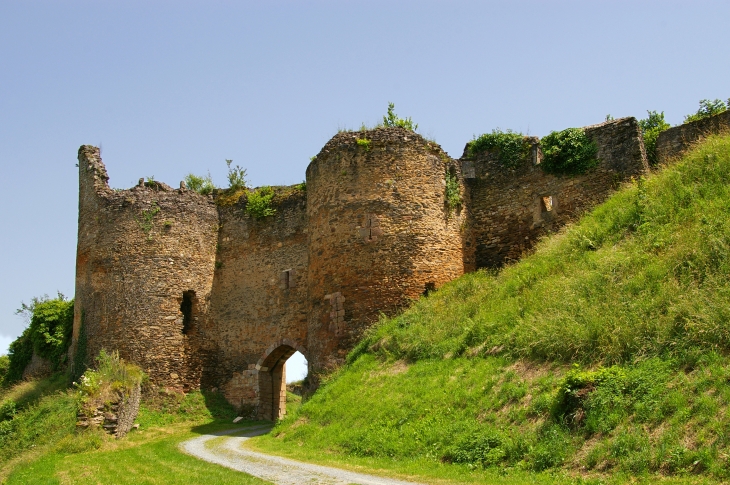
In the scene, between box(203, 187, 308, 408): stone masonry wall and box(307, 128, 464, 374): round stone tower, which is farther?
box(203, 187, 308, 408): stone masonry wall

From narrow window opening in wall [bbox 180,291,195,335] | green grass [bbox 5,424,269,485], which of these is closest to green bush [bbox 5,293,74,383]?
narrow window opening in wall [bbox 180,291,195,335]

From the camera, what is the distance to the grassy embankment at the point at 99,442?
38.2 feet

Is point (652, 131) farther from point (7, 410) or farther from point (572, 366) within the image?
point (7, 410)

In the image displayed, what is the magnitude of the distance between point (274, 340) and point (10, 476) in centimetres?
932

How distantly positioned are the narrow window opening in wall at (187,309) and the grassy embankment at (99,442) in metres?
2.16

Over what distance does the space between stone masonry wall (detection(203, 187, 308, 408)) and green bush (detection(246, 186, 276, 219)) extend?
0.18m

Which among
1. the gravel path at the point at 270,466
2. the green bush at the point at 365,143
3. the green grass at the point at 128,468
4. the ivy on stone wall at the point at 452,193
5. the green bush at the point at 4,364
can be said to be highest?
the green bush at the point at 365,143

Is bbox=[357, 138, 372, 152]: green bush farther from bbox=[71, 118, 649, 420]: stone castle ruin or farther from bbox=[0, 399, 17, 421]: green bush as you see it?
bbox=[0, 399, 17, 421]: green bush

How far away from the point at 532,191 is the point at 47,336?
18111 millimetres

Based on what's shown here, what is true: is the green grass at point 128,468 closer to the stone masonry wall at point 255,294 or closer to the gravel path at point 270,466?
the gravel path at point 270,466

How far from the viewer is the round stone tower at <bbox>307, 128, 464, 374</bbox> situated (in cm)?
1748

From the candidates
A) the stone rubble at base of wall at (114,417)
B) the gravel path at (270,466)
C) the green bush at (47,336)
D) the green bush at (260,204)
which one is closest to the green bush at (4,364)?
the green bush at (47,336)

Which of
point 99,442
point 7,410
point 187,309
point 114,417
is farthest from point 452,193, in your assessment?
point 7,410

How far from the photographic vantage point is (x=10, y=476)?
43.1 ft
